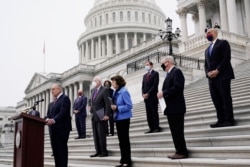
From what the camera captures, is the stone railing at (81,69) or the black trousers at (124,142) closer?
the black trousers at (124,142)

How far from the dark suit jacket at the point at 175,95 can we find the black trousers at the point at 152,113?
264 cm

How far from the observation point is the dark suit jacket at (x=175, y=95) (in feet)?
18.5

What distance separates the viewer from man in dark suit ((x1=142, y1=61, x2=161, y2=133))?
27.5ft

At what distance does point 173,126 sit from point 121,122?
1138mm

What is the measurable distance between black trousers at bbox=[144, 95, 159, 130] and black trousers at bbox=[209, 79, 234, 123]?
2.01 metres

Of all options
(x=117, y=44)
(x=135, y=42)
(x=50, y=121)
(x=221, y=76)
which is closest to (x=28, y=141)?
(x=50, y=121)

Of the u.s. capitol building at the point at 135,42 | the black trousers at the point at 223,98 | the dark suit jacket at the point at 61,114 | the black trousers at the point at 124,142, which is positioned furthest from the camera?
the u.s. capitol building at the point at 135,42

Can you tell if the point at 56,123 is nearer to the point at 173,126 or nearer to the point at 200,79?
the point at 173,126

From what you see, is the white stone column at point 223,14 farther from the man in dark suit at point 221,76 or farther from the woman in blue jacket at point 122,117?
the woman in blue jacket at point 122,117

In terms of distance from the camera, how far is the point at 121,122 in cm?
630

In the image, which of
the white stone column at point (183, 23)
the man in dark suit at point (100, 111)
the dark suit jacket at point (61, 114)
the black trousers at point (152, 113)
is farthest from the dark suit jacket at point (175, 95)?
the white stone column at point (183, 23)

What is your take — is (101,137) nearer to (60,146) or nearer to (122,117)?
(60,146)

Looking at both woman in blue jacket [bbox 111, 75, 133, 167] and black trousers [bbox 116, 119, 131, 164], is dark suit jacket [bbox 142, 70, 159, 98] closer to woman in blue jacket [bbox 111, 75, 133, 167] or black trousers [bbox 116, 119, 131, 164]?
woman in blue jacket [bbox 111, 75, 133, 167]

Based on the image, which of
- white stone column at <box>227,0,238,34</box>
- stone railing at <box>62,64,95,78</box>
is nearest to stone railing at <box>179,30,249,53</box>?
white stone column at <box>227,0,238,34</box>
